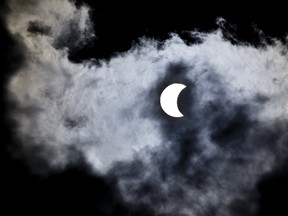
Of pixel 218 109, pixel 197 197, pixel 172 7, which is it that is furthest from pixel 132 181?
pixel 172 7

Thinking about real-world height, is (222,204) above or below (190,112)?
below

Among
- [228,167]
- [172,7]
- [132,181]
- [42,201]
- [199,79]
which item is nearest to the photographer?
[172,7]

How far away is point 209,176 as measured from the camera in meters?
22.9

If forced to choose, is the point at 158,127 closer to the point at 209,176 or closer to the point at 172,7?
the point at 209,176

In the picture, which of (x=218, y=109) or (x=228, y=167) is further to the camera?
(x=228, y=167)

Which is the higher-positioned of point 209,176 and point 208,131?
point 208,131

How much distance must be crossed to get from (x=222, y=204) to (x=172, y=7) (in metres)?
17.7

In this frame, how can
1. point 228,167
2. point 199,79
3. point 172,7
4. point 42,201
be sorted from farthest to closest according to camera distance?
1. point 42,201
2. point 228,167
3. point 199,79
4. point 172,7

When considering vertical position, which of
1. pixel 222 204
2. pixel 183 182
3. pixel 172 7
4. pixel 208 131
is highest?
pixel 172 7

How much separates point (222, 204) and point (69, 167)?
48.8ft

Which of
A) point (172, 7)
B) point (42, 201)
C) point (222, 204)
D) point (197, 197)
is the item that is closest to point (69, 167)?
point (42, 201)

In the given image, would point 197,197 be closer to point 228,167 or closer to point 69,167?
point 228,167

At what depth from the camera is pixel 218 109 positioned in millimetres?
21234

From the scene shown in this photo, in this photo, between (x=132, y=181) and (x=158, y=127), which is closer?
(x=158, y=127)
